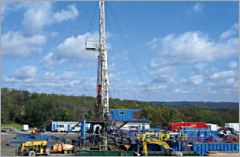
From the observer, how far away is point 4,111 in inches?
2429

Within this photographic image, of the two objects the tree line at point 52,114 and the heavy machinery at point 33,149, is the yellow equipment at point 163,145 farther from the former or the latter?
the tree line at point 52,114

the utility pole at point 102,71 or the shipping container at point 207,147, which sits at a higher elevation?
the utility pole at point 102,71

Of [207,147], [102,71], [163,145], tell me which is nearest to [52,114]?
[102,71]

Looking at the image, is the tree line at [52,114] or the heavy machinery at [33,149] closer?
the heavy machinery at [33,149]

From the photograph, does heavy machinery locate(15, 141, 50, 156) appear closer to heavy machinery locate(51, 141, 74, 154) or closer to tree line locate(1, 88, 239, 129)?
heavy machinery locate(51, 141, 74, 154)

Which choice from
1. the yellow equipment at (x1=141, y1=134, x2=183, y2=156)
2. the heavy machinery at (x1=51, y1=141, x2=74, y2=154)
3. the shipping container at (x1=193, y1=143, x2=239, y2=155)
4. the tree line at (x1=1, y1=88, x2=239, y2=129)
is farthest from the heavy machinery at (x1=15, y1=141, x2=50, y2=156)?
the tree line at (x1=1, y1=88, x2=239, y2=129)

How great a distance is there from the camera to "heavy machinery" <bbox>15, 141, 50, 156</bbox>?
21.7 m

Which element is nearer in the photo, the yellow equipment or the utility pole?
the yellow equipment

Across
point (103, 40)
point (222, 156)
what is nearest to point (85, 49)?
point (103, 40)

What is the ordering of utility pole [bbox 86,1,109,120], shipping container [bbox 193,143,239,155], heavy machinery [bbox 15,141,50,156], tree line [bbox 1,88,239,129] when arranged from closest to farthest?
heavy machinery [bbox 15,141,50,156]
shipping container [bbox 193,143,239,155]
utility pole [bbox 86,1,109,120]
tree line [bbox 1,88,239,129]

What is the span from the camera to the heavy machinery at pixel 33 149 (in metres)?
21.7

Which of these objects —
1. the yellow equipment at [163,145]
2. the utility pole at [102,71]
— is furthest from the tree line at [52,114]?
the yellow equipment at [163,145]

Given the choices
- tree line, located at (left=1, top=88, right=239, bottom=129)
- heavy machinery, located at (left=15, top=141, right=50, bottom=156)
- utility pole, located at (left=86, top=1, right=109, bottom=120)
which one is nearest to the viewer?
heavy machinery, located at (left=15, top=141, right=50, bottom=156)

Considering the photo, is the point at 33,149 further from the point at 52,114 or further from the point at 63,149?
the point at 52,114
